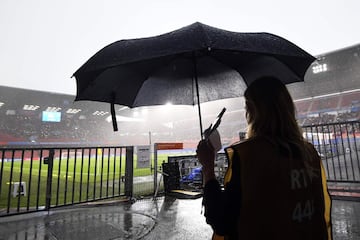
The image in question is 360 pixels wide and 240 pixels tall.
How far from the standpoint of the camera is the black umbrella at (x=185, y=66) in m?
1.44

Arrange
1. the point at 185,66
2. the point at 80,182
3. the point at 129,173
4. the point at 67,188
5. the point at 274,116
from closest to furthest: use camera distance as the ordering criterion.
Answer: the point at 274,116
the point at 185,66
the point at 80,182
the point at 129,173
the point at 67,188

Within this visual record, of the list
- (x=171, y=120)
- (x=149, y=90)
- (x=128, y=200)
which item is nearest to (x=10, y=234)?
(x=128, y=200)

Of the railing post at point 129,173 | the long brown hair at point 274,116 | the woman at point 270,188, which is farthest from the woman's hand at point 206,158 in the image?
the railing post at point 129,173

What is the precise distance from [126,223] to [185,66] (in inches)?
115

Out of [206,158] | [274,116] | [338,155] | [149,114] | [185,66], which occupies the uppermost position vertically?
[149,114]

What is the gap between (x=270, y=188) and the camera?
1.05 meters

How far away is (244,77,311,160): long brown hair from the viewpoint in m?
1.15

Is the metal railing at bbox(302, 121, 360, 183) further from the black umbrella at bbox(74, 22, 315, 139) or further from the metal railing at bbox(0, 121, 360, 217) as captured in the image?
the black umbrella at bbox(74, 22, 315, 139)

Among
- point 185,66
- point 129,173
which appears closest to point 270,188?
point 185,66

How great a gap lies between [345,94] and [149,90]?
41.5 m

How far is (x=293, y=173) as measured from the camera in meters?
1.09

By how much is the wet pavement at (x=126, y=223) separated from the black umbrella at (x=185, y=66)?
2.09m

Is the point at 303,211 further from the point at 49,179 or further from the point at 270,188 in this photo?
the point at 49,179

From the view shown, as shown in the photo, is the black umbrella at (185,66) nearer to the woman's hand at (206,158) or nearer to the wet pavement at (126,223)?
the woman's hand at (206,158)
